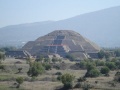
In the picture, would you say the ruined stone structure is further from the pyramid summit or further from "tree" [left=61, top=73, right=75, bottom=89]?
"tree" [left=61, top=73, right=75, bottom=89]

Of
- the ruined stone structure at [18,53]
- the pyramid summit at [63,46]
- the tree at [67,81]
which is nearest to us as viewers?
the tree at [67,81]

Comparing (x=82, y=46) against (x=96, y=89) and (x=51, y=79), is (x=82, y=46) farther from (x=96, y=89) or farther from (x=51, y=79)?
(x=96, y=89)

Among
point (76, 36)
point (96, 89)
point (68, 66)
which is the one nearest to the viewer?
point (96, 89)

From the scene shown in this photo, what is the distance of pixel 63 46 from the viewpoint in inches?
5522

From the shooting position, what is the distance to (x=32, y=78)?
66.3 meters

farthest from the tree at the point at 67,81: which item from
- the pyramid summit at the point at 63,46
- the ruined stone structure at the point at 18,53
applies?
the ruined stone structure at the point at 18,53

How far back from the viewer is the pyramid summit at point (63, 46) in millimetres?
134550

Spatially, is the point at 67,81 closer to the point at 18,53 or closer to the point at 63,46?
the point at 18,53

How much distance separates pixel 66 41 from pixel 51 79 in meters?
82.6

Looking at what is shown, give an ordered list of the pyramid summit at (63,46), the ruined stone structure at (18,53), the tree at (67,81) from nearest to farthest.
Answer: the tree at (67,81), the ruined stone structure at (18,53), the pyramid summit at (63,46)

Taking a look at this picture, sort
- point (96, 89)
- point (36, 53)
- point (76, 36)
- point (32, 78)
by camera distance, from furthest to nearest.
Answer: point (76, 36), point (36, 53), point (32, 78), point (96, 89)

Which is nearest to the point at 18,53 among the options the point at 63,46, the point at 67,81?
the point at 63,46

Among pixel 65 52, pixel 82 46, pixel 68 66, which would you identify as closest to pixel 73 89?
pixel 68 66

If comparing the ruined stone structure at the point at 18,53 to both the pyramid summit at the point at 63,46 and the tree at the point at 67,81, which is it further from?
the tree at the point at 67,81
